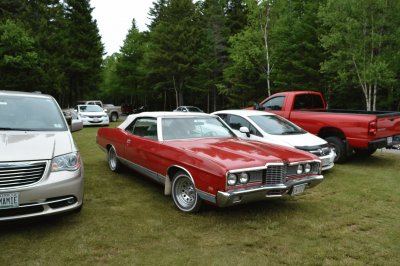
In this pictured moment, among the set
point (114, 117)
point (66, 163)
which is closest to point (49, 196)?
point (66, 163)

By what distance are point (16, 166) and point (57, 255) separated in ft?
3.46

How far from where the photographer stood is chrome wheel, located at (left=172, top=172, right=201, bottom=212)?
4719 mm

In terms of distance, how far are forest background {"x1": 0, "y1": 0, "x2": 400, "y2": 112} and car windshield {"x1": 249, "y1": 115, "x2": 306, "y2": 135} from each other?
11.3 meters

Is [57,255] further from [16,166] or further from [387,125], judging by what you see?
[387,125]

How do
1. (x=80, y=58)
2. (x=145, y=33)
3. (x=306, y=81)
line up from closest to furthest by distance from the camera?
(x=306, y=81), (x=80, y=58), (x=145, y=33)

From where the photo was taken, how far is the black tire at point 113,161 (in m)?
7.08

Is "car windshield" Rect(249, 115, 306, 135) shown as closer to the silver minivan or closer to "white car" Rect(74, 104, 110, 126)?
the silver minivan

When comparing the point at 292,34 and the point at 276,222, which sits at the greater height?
the point at 292,34

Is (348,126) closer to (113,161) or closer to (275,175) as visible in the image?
(275,175)

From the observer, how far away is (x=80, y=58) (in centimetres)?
3991

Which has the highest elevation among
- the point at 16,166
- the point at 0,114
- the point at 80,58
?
the point at 80,58

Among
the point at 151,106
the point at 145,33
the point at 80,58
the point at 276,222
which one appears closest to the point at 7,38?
the point at 80,58

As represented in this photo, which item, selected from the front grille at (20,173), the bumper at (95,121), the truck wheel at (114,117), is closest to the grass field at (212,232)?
the front grille at (20,173)

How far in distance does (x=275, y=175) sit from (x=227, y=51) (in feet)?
106
